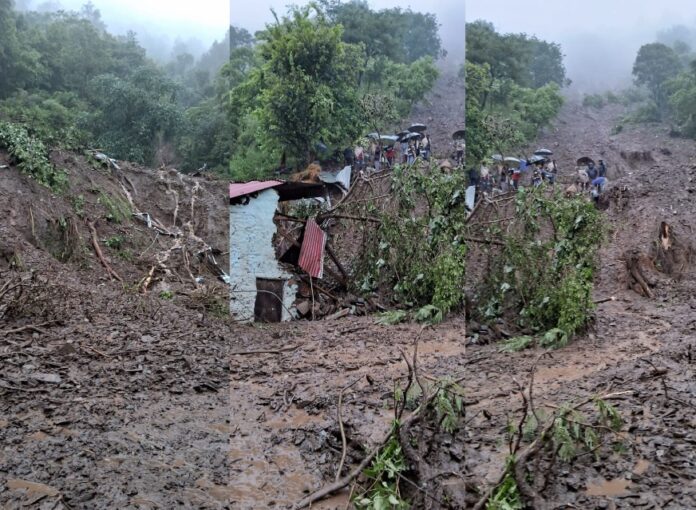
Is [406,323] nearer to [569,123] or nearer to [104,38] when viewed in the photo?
[569,123]

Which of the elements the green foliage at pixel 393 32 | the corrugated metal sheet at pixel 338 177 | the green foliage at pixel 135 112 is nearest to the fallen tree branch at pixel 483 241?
the corrugated metal sheet at pixel 338 177

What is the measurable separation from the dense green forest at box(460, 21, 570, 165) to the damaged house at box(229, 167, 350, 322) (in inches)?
25.0

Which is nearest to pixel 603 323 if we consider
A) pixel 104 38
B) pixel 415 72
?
pixel 415 72

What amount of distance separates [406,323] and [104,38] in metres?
2.68

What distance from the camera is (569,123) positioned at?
271 cm

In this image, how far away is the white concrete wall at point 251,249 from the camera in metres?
2.52

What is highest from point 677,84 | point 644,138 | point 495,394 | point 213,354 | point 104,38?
point 104,38

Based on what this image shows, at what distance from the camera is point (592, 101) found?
8.87ft

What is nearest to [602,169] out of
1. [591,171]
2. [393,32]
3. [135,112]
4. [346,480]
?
[591,171]

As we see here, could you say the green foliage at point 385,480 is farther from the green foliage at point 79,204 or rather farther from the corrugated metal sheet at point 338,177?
the green foliage at point 79,204

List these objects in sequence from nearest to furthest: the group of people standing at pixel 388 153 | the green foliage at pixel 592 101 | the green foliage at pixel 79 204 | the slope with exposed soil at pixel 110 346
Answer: the slope with exposed soil at pixel 110 346 < the group of people standing at pixel 388 153 < the green foliage at pixel 592 101 < the green foliage at pixel 79 204

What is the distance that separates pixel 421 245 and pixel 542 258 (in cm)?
52

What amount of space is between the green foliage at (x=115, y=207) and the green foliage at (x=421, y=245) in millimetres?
2589

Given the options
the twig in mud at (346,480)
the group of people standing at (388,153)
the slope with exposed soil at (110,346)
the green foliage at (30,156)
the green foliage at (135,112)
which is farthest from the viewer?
the green foliage at (30,156)
